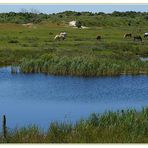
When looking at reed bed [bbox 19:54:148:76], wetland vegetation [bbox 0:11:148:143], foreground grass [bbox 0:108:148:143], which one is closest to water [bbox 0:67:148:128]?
reed bed [bbox 19:54:148:76]

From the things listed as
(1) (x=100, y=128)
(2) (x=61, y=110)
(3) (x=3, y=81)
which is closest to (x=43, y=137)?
(1) (x=100, y=128)

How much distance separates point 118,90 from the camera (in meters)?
31.6

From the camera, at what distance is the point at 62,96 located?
2931cm

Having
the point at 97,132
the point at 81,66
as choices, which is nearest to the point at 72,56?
the point at 81,66

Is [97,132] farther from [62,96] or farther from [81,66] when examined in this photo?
[81,66]

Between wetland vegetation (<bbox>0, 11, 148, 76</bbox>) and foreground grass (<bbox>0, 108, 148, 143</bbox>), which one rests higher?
foreground grass (<bbox>0, 108, 148, 143</bbox>)

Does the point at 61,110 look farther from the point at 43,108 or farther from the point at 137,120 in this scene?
the point at 137,120

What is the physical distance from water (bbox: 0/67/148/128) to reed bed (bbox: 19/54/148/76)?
89cm

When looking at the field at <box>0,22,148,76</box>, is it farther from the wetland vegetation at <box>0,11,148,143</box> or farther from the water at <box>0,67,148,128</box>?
the water at <box>0,67,148,128</box>

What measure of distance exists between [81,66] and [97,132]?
21.8m

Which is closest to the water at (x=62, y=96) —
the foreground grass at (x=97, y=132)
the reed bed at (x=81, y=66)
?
the reed bed at (x=81, y=66)

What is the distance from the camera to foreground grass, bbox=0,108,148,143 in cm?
1467

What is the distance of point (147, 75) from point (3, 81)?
33.1ft

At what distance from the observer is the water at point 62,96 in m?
23.4
